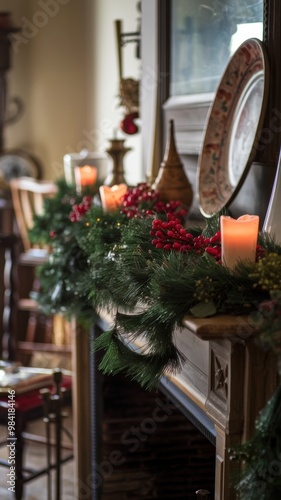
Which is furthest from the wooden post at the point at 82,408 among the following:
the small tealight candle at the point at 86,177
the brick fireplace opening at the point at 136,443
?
the small tealight candle at the point at 86,177

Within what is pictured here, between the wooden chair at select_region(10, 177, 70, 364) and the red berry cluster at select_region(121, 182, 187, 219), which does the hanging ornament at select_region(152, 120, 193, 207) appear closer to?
the red berry cluster at select_region(121, 182, 187, 219)

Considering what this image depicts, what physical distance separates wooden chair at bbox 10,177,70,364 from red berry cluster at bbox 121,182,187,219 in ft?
5.95

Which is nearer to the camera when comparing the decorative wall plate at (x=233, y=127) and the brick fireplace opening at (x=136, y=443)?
the decorative wall plate at (x=233, y=127)

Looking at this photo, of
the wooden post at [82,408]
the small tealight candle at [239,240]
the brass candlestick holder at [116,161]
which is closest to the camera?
the small tealight candle at [239,240]

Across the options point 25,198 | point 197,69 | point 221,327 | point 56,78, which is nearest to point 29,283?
point 25,198

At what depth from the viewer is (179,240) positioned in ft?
4.24

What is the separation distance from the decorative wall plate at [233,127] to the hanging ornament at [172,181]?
4cm

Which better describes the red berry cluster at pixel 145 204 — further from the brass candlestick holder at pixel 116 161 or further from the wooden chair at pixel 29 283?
the wooden chair at pixel 29 283

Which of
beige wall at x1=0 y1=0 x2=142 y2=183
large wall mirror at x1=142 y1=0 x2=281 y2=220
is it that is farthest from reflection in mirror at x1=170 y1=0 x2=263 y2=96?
beige wall at x1=0 y1=0 x2=142 y2=183

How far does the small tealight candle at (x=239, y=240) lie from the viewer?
1.14 meters

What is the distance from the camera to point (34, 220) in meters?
2.34

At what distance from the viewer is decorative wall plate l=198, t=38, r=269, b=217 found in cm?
161

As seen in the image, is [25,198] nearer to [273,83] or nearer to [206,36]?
[206,36]

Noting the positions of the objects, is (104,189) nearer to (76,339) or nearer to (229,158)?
(229,158)
